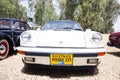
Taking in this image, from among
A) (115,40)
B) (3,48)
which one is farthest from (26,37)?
(115,40)

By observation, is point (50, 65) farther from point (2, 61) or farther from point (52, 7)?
point (52, 7)

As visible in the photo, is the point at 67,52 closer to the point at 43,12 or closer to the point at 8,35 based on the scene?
the point at 8,35

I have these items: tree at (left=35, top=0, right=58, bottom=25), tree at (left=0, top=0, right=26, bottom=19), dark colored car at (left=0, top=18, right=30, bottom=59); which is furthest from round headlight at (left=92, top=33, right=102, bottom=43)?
tree at (left=35, top=0, right=58, bottom=25)

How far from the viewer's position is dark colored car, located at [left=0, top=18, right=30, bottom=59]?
6.84m

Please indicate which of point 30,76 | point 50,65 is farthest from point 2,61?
point 50,65

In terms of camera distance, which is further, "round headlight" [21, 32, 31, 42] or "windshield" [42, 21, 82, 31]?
"windshield" [42, 21, 82, 31]

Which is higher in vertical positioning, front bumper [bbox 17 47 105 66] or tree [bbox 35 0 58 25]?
tree [bbox 35 0 58 25]

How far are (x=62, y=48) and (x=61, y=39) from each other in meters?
0.25

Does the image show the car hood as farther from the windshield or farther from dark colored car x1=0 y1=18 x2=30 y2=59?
dark colored car x1=0 y1=18 x2=30 y2=59

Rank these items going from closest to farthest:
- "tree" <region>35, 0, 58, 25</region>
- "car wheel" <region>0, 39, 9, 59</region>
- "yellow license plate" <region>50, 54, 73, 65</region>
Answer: "yellow license plate" <region>50, 54, 73, 65</region> < "car wheel" <region>0, 39, 9, 59</region> < "tree" <region>35, 0, 58, 25</region>

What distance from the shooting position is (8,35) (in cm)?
721

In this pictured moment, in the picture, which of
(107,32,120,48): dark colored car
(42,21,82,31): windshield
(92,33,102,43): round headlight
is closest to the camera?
(92,33,102,43): round headlight

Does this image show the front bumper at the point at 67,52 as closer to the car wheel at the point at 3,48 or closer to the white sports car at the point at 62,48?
the white sports car at the point at 62,48

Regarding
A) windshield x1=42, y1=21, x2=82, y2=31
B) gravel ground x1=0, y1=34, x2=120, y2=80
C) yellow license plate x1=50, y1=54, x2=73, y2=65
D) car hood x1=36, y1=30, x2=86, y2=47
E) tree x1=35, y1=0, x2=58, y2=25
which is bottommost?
gravel ground x1=0, y1=34, x2=120, y2=80
